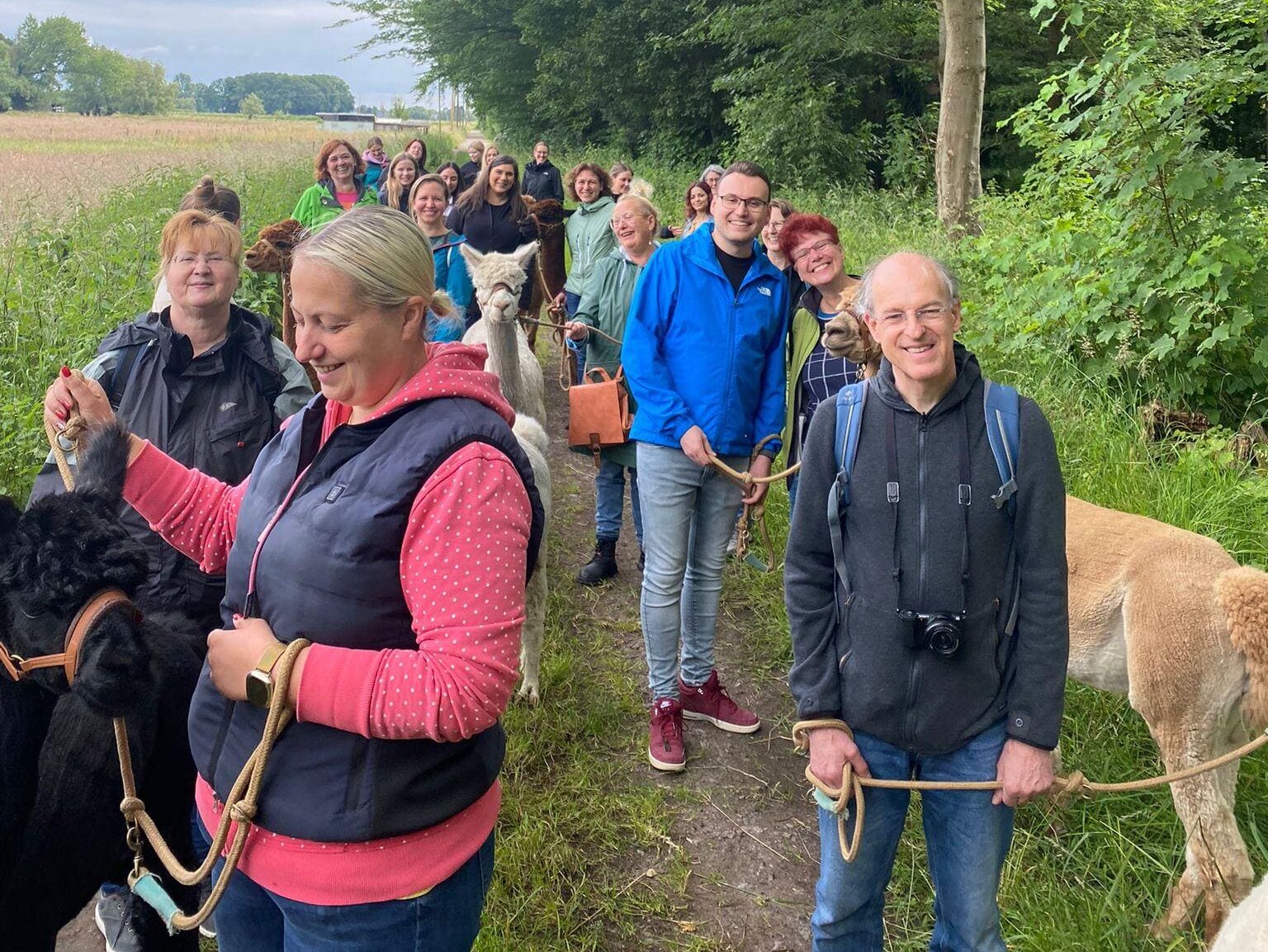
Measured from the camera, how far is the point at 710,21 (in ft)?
66.5

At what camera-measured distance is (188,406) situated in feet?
9.24

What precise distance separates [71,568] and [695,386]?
2.39 meters

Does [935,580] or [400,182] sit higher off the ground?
[400,182]

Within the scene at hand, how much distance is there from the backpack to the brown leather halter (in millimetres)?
1517

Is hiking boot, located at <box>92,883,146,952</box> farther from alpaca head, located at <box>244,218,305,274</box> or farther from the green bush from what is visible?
the green bush

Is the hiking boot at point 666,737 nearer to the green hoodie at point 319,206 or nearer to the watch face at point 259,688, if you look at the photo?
the watch face at point 259,688

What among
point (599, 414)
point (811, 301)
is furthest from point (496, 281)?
point (811, 301)

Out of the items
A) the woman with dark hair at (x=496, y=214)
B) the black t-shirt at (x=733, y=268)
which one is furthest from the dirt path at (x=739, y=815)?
the woman with dark hair at (x=496, y=214)

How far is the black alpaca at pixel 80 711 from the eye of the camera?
1.92 meters

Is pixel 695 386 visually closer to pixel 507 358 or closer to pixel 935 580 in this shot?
pixel 935 580

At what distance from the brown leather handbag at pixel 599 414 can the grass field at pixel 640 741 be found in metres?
0.96

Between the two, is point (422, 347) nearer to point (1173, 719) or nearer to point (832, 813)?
point (832, 813)

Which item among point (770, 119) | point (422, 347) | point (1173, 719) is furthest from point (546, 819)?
point (770, 119)

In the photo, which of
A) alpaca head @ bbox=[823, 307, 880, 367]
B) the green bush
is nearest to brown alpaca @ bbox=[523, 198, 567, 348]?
the green bush
